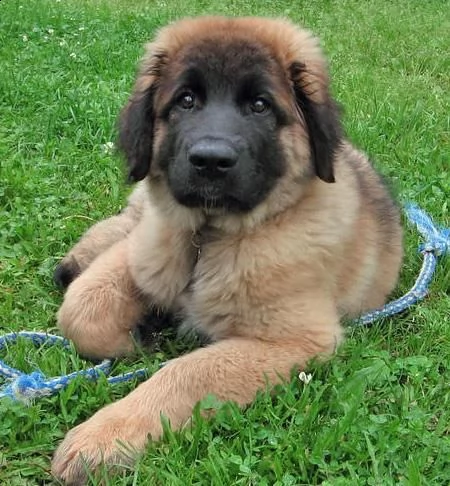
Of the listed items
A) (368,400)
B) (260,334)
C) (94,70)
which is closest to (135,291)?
(260,334)

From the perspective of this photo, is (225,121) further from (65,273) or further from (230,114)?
(65,273)

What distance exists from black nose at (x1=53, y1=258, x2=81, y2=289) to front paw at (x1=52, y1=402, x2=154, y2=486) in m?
1.02

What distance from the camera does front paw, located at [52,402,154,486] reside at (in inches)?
88.8

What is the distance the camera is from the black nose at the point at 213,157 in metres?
2.61

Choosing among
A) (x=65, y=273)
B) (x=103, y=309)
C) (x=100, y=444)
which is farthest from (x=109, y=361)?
(x=65, y=273)

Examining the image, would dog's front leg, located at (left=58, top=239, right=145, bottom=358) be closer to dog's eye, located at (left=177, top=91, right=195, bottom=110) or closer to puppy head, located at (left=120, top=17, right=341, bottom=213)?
puppy head, located at (left=120, top=17, right=341, bottom=213)

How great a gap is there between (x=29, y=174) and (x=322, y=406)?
2.43 meters

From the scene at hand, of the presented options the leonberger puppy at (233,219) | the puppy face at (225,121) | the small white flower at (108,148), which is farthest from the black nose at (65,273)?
the small white flower at (108,148)

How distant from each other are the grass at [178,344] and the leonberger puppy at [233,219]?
149mm

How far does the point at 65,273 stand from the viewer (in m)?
3.41

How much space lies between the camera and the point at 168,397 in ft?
8.18

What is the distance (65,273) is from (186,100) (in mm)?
999

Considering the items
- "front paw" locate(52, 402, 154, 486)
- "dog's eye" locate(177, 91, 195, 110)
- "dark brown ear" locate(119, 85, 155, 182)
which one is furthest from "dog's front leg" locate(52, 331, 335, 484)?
"dog's eye" locate(177, 91, 195, 110)

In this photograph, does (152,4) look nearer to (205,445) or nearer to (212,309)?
(212,309)
